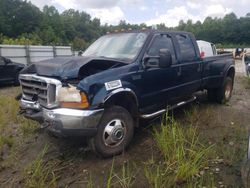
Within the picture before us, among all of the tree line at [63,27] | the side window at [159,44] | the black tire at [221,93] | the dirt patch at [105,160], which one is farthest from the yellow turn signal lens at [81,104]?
the tree line at [63,27]

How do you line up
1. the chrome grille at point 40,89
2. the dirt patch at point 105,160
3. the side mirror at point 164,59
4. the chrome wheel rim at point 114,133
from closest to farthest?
the dirt patch at point 105,160, the chrome grille at point 40,89, the chrome wheel rim at point 114,133, the side mirror at point 164,59

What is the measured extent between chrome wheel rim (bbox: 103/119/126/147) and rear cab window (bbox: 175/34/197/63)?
6.71ft

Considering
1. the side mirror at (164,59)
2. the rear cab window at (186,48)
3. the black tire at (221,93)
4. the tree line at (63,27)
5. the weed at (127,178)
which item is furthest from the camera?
the tree line at (63,27)

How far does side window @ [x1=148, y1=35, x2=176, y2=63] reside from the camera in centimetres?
473

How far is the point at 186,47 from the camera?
5609mm

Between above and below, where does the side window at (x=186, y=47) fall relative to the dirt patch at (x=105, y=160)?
above

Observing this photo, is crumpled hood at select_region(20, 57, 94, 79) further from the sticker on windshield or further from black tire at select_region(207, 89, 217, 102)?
black tire at select_region(207, 89, 217, 102)

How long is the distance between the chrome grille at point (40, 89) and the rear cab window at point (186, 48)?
2.65 m

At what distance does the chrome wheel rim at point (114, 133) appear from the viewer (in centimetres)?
390

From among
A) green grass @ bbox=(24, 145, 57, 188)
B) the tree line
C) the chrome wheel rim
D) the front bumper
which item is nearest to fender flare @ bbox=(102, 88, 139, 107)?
the front bumper

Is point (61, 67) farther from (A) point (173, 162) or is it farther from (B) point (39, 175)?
(A) point (173, 162)

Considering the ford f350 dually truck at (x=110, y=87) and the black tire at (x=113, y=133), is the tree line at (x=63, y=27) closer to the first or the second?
the ford f350 dually truck at (x=110, y=87)

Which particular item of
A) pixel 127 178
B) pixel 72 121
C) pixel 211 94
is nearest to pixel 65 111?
pixel 72 121

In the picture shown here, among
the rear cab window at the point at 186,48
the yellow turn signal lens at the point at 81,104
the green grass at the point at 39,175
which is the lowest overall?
the green grass at the point at 39,175
